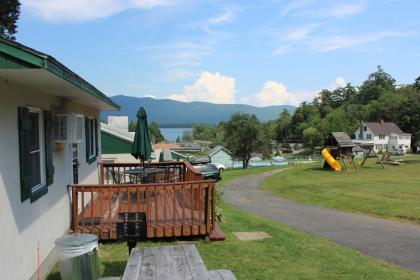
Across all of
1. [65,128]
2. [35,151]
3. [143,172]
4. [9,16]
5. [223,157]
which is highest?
[9,16]

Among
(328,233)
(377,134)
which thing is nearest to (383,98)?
(377,134)

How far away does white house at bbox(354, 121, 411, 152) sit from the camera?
91500 mm

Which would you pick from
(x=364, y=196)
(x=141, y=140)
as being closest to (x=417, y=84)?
(x=364, y=196)

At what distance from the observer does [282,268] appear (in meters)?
7.42

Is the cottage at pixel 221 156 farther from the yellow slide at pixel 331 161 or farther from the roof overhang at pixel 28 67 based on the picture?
the roof overhang at pixel 28 67

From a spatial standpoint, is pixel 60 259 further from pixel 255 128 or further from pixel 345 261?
pixel 255 128

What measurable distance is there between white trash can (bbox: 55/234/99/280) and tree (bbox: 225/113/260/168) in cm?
6607

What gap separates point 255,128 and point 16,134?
220ft

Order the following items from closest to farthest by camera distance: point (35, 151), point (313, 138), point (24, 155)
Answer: point (24, 155), point (35, 151), point (313, 138)

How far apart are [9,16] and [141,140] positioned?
61.0 feet

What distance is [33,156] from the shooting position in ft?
21.7

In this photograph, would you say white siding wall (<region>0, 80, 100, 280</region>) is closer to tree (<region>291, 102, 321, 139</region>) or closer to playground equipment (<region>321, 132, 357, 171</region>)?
playground equipment (<region>321, 132, 357, 171</region>)

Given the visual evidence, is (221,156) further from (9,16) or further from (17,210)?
(17,210)

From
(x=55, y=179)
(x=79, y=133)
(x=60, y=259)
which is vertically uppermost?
(x=79, y=133)
